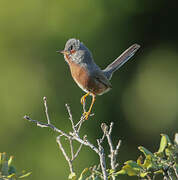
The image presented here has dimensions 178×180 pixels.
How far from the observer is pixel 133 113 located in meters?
9.88

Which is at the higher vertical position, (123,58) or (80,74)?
(123,58)

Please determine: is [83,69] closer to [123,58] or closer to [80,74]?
[80,74]

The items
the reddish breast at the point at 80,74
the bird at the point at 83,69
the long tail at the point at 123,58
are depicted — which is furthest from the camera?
the long tail at the point at 123,58

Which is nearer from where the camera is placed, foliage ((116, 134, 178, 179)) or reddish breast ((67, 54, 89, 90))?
foliage ((116, 134, 178, 179))

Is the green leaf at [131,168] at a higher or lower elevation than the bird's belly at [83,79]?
lower

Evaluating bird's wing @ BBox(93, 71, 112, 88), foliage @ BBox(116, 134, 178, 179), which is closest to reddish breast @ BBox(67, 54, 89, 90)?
bird's wing @ BBox(93, 71, 112, 88)

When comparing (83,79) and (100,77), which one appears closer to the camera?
(83,79)

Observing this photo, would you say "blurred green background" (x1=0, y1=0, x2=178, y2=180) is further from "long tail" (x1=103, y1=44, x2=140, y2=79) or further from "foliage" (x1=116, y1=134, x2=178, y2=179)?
"foliage" (x1=116, y1=134, x2=178, y2=179)

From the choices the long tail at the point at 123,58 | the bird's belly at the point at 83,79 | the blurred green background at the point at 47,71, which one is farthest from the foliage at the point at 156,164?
the blurred green background at the point at 47,71

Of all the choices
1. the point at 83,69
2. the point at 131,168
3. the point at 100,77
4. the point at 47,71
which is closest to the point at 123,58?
the point at 100,77

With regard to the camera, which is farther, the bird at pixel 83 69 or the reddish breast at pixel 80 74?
the reddish breast at pixel 80 74

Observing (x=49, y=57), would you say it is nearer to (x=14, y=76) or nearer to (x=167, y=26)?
(x=14, y=76)

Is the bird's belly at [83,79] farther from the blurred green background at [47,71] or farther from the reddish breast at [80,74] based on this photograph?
the blurred green background at [47,71]

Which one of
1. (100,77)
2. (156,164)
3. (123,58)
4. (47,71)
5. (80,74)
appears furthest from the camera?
(47,71)
